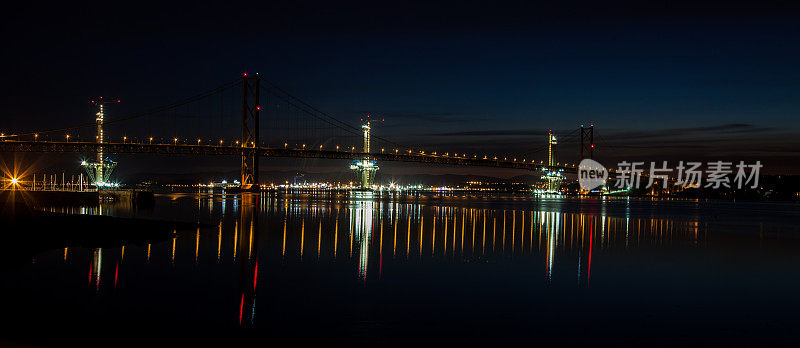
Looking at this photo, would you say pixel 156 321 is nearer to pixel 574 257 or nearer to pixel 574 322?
pixel 574 322

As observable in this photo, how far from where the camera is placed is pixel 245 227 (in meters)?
18.2

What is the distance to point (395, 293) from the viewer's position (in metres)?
8.18

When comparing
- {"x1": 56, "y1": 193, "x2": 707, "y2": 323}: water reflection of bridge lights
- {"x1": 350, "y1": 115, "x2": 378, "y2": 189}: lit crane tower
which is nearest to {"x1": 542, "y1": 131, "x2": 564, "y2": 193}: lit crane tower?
{"x1": 350, "y1": 115, "x2": 378, "y2": 189}: lit crane tower

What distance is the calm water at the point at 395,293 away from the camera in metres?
6.07

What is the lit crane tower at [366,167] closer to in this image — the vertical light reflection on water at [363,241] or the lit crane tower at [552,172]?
the lit crane tower at [552,172]

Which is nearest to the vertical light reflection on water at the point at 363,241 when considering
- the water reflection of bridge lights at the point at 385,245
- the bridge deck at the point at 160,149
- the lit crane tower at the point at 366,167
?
the water reflection of bridge lights at the point at 385,245

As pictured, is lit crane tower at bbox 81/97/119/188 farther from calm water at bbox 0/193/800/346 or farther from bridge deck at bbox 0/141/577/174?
calm water at bbox 0/193/800/346

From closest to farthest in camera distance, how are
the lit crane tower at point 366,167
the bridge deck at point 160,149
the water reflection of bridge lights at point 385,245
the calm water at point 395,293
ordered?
1. the calm water at point 395,293
2. the water reflection of bridge lights at point 385,245
3. the bridge deck at point 160,149
4. the lit crane tower at point 366,167

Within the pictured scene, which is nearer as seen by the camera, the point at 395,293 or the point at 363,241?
the point at 395,293

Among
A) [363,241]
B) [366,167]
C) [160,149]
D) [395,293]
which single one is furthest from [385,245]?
[366,167]

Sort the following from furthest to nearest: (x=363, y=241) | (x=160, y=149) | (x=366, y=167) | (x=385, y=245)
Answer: (x=366, y=167) < (x=160, y=149) < (x=363, y=241) < (x=385, y=245)

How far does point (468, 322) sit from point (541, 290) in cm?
242

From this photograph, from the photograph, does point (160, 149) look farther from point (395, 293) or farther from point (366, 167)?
point (395, 293)

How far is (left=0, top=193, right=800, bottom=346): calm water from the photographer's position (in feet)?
19.9
